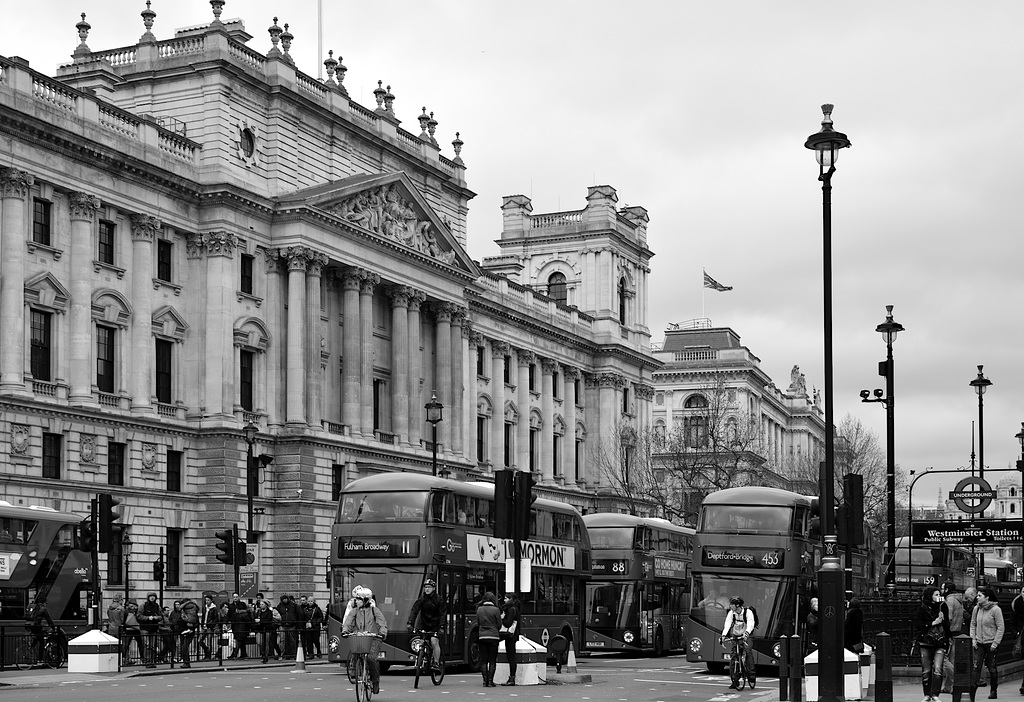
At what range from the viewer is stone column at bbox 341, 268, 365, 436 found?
208ft

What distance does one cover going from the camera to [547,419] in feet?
285

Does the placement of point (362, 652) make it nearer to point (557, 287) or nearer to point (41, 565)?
point (41, 565)

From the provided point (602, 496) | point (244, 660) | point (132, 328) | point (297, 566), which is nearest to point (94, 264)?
point (132, 328)

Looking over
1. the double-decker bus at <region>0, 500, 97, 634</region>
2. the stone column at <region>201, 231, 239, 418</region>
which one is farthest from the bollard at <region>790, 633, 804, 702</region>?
the stone column at <region>201, 231, 239, 418</region>

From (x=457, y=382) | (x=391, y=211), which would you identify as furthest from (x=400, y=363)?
(x=391, y=211)

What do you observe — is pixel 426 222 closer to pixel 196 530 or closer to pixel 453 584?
pixel 196 530

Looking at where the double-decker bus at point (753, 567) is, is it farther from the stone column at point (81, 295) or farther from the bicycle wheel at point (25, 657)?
the stone column at point (81, 295)

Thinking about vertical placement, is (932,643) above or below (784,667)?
above

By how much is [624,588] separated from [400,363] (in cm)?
2445

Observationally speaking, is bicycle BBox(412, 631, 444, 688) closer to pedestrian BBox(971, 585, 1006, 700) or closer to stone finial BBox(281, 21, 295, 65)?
pedestrian BBox(971, 585, 1006, 700)

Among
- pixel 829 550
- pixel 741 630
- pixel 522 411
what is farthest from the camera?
pixel 522 411

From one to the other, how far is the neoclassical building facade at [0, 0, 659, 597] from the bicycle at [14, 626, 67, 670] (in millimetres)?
12321

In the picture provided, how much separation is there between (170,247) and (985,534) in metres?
29.1

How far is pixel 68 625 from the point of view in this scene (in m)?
39.3
